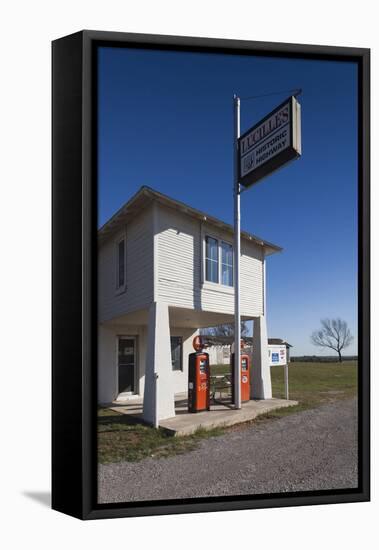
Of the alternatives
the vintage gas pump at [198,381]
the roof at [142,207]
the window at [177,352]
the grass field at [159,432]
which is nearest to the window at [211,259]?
the roof at [142,207]

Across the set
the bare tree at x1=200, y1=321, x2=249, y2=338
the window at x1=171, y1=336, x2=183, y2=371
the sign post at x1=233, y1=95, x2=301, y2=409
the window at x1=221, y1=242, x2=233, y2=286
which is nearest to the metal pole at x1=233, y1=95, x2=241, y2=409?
the sign post at x1=233, y1=95, x2=301, y2=409

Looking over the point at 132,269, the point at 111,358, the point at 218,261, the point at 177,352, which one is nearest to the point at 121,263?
the point at 132,269

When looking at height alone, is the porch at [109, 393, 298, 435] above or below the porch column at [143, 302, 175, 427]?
below

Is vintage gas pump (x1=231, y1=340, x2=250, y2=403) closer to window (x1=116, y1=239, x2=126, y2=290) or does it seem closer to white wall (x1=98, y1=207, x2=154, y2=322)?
white wall (x1=98, y1=207, x2=154, y2=322)

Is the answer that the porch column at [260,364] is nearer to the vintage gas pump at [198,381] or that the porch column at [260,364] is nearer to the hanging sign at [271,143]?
the vintage gas pump at [198,381]

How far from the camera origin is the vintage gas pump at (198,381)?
29.3ft

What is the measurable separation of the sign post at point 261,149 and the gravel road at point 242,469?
1.56 meters

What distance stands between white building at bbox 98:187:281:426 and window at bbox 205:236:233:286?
2 cm

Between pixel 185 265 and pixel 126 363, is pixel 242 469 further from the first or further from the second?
pixel 126 363

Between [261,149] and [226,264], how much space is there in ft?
9.39

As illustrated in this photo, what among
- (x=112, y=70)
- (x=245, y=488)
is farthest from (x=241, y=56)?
(x=245, y=488)

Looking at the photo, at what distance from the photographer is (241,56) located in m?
5.67

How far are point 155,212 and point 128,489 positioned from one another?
13.8 feet

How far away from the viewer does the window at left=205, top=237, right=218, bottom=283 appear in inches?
370
